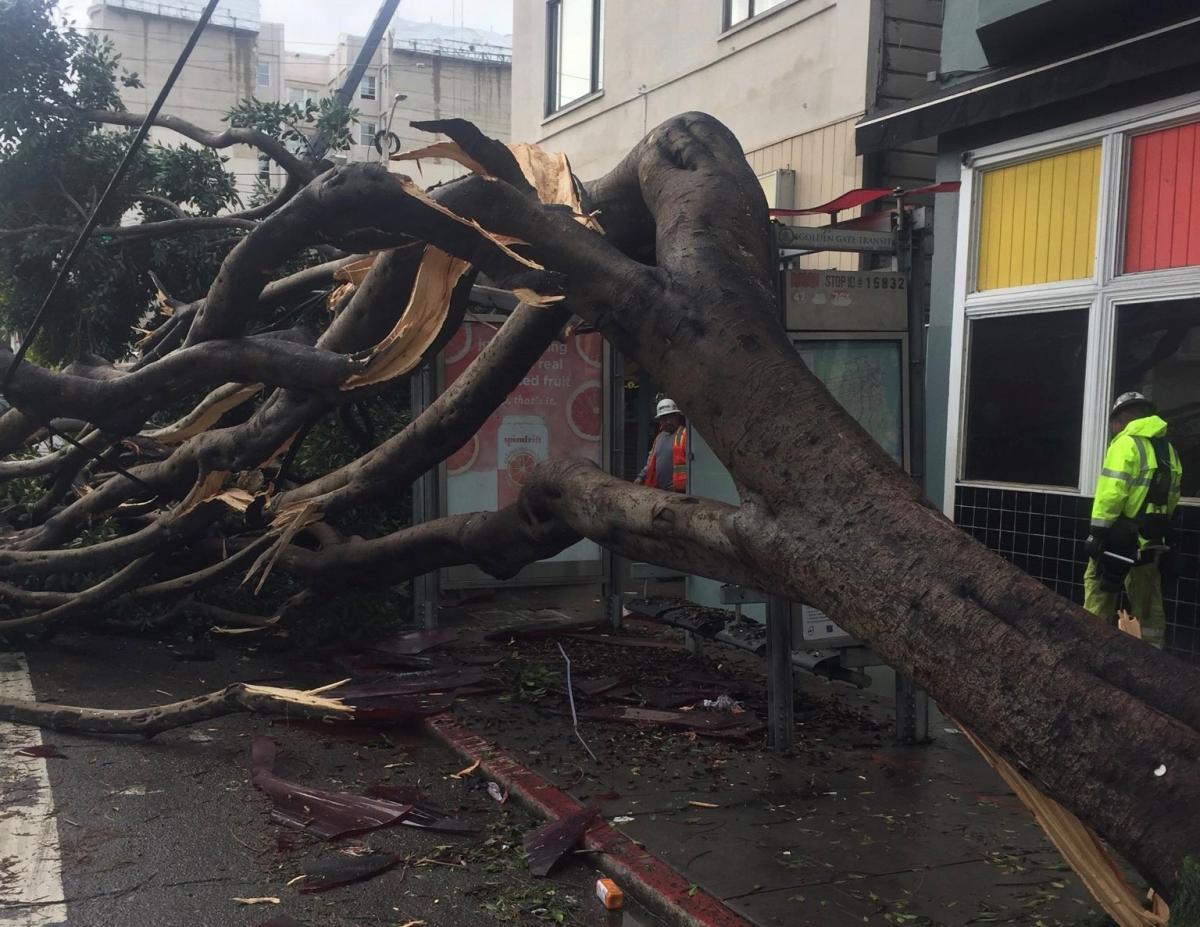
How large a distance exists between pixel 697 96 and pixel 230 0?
4763 centimetres

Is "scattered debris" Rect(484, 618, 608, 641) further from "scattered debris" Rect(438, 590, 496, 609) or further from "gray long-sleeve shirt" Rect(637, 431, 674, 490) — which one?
"gray long-sleeve shirt" Rect(637, 431, 674, 490)

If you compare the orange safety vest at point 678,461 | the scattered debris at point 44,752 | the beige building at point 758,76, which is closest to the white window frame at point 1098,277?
the beige building at point 758,76

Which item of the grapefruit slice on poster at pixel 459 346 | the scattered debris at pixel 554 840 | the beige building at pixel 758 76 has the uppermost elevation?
the beige building at pixel 758 76

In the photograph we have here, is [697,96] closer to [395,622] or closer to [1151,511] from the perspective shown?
[395,622]

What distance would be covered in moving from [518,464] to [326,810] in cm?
501

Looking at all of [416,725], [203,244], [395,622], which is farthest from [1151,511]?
[203,244]

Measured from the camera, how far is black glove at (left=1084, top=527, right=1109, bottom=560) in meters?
6.87

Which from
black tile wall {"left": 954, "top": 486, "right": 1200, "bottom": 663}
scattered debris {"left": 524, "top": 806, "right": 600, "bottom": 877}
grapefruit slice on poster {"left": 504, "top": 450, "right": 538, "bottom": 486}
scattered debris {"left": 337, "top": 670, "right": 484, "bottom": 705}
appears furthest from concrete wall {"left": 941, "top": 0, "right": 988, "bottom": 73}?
scattered debris {"left": 524, "top": 806, "right": 600, "bottom": 877}

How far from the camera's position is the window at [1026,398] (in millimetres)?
7871

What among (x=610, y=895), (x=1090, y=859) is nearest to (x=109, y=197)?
(x=610, y=895)

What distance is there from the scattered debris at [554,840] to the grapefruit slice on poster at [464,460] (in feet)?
16.3

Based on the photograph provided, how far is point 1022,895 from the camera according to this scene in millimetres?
4605

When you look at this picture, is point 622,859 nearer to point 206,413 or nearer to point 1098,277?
point 206,413

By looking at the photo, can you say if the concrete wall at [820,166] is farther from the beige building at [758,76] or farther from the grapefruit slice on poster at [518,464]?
the grapefruit slice on poster at [518,464]
